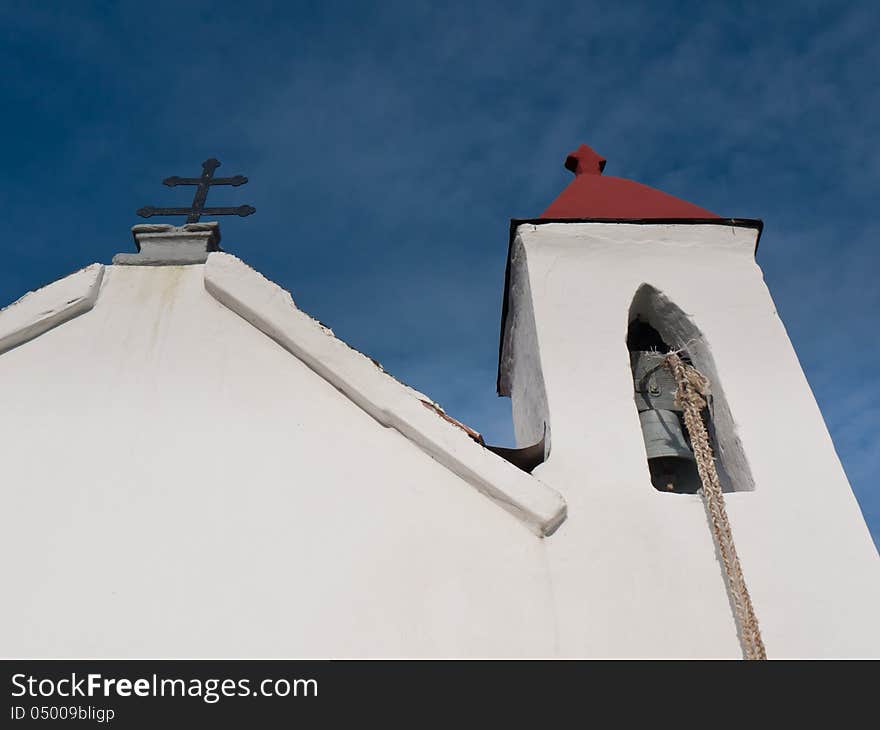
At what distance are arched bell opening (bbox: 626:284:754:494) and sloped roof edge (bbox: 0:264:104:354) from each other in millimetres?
3175

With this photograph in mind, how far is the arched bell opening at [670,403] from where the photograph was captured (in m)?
4.13

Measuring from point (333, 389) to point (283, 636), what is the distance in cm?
131

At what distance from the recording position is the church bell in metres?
4.30

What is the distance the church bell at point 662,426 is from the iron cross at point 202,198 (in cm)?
268

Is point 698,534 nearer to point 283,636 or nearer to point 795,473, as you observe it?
point 795,473

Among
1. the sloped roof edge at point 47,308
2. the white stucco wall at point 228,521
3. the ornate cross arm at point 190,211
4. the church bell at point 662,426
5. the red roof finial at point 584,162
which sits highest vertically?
the red roof finial at point 584,162

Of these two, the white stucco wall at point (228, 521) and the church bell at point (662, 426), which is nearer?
the white stucco wall at point (228, 521)

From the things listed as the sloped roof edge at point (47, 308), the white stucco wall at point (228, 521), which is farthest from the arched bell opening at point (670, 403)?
the sloped roof edge at point (47, 308)

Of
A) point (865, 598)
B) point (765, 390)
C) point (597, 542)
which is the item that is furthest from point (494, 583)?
point (765, 390)

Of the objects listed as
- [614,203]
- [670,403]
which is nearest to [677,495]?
[670,403]

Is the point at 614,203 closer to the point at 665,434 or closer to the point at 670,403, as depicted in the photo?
the point at 670,403

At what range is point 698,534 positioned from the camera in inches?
141

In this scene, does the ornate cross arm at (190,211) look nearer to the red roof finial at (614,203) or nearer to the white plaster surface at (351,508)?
the white plaster surface at (351,508)
